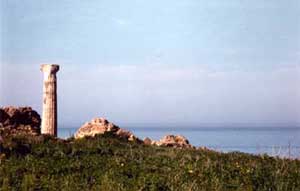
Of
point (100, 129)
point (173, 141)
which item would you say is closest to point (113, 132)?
point (100, 129)

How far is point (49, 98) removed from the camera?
31250 mm

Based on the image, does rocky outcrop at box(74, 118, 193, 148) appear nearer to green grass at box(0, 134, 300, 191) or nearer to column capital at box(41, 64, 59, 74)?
column capital at box(41, 64, 59, 74)

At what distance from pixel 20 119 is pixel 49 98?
262 cm

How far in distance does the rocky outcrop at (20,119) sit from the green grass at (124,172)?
8926 mm

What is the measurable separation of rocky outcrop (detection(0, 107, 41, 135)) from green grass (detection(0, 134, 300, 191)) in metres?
8.93

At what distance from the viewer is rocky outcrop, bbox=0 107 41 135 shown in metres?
27.6

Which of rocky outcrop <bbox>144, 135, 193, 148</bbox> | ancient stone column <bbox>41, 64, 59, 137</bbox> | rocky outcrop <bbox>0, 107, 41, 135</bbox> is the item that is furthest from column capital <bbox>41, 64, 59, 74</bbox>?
rocky outcrop <bbox>144, 135, 193, 148</bbox>

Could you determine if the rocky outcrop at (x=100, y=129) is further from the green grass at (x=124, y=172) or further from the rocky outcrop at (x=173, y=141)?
the green grass at (x=124, y=172)

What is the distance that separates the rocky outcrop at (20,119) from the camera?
27.6 m

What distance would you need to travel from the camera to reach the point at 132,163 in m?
15.7

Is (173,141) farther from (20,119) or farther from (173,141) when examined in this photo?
(20,119)

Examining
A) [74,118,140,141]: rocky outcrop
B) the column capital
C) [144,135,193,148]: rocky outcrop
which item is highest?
the column capital

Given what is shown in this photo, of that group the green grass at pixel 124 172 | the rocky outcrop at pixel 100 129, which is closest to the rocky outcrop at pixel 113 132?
the rocky outcrop at pixel 100 129

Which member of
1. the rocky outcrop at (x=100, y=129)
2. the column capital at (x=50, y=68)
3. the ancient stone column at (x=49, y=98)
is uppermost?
the column capital at (x=50, y=68)
